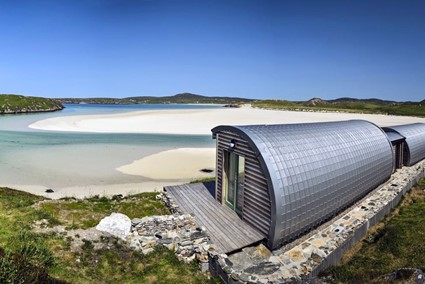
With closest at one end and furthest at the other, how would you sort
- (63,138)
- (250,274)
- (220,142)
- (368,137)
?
1. (250,274)
2. (220,142)
3. (368,137)
4. (63,138)

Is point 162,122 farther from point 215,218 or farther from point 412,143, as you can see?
point 215,218

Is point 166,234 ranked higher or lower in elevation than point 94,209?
higher

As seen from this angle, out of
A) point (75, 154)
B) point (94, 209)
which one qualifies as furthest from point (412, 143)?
point (75, 154)

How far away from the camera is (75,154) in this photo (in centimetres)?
3597

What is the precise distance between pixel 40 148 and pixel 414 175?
4185 cm

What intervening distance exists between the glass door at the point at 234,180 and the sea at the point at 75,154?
12697 mm

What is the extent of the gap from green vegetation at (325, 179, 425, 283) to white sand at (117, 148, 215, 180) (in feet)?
50.4

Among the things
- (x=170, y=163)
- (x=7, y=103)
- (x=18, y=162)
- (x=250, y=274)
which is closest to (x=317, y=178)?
(x=250, y=274)

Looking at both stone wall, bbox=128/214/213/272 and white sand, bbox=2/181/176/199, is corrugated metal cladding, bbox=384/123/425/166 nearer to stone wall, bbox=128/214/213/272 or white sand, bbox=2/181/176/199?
white sand, bbox=2/181/176/199

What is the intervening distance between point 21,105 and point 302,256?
141 metres

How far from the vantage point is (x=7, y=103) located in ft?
391

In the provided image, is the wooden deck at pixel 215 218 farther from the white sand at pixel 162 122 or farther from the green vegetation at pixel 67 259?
the white sand at pixel 162 122

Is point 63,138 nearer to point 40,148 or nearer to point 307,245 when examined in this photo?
point 40,148

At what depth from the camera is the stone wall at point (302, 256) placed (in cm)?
959
